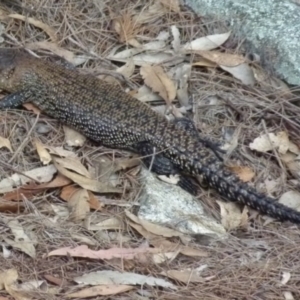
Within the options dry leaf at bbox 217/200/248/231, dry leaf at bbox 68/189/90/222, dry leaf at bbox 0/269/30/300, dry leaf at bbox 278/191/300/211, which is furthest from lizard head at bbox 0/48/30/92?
dry leaf at bbox 278/191/300/211

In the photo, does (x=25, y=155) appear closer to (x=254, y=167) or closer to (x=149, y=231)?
(x=149, y=231)

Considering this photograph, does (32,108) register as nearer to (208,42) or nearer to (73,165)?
(73,165)

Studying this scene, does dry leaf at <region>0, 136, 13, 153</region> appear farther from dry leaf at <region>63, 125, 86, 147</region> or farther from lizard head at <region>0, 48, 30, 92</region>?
lizard head at <region>0, 48, 30, 92</region>

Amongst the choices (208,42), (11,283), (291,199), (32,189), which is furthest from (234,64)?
(11,283)

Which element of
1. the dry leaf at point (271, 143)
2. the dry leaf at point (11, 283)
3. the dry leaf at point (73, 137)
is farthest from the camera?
the dry leaf at point (73, 137)

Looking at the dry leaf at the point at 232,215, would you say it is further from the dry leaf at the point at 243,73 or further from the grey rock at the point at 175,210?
the dry leaf at the point at 243,73

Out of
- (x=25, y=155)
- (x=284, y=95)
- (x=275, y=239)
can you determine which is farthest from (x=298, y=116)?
(x=25, y=155)

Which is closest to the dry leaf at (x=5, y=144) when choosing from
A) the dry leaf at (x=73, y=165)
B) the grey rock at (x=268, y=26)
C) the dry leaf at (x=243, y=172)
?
the dry leaf at (x=73, y=165)

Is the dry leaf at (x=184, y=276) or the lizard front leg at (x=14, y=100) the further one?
the lizard front leg at (x=14, y=100)

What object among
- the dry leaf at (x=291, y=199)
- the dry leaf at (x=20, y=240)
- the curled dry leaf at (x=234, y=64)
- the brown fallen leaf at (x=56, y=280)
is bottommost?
the brown fallen leaf at (x=56, y=280)
